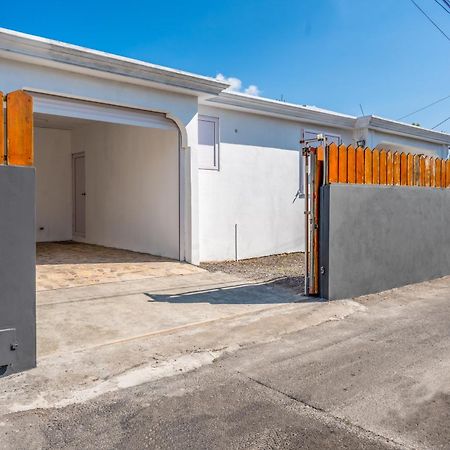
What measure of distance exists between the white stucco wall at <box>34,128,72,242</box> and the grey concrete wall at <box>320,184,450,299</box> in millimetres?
8107

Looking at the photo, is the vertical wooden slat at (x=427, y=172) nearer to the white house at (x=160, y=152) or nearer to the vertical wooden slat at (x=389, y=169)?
the vertical wooden slat at (x=389, y=169)

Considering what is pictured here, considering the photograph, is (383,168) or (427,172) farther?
(427,172)

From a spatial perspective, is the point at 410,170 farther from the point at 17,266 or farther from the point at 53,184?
the point at 53,184

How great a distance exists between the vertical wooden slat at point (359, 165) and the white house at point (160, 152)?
3.07 m

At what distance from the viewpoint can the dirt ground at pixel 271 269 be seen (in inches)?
296

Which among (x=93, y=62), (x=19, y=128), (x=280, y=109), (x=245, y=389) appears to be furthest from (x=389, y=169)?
(x=19, y=128)

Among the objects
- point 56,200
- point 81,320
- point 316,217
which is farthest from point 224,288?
point 56,200

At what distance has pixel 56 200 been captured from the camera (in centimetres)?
1203

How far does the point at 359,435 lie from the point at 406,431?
313 mm

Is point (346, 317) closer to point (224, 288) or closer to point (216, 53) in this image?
point (224, 288)

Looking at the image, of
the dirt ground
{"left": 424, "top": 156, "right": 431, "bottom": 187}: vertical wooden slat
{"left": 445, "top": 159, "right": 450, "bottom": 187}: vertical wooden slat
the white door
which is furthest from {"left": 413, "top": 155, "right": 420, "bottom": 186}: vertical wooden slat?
the white door

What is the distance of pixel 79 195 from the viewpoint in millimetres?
12062

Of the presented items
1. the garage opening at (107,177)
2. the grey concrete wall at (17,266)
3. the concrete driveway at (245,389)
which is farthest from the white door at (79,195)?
the grey concrete wall at (17,266)

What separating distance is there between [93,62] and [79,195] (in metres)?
5.74
